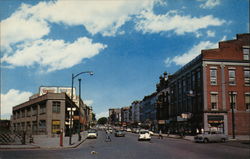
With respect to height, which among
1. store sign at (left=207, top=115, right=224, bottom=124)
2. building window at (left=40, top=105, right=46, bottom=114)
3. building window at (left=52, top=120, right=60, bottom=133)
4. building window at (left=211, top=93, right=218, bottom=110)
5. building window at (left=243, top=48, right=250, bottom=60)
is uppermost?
building window at (left=243, top=48, right=250, bottom=60)

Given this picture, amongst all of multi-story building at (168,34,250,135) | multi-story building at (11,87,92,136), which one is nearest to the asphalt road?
multi-story building at (168,34,250,135)

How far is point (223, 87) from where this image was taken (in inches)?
2094

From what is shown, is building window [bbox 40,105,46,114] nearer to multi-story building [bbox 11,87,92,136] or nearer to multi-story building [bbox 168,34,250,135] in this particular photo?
multi-story building [bbox 11,87,92,136]

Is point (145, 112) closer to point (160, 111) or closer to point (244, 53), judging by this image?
point (160, 111)

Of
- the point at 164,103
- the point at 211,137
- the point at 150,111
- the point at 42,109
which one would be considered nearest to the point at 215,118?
the point at 211,137

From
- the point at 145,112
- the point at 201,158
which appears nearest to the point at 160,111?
the point at 145,112

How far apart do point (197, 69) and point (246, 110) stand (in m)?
11.4

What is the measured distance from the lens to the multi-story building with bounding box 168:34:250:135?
52.1 meters

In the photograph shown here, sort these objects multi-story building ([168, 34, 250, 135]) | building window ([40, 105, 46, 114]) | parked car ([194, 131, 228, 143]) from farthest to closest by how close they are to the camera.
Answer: building window ([40, 105, 46, 114]) < multi-story building ([168, 34, 250, 135]) < parked car ([194, 131, 228, 143])

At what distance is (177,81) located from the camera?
228 ft

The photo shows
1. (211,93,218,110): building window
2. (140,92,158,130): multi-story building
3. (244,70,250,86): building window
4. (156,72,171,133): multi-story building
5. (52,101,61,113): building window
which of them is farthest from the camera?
(140,92,158,130): multi-story building

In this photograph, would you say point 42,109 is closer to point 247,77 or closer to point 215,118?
point 215,118

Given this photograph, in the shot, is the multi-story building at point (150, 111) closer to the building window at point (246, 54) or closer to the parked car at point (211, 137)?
the building window at point (246, 54)

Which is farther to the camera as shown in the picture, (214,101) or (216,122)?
(214,101)
